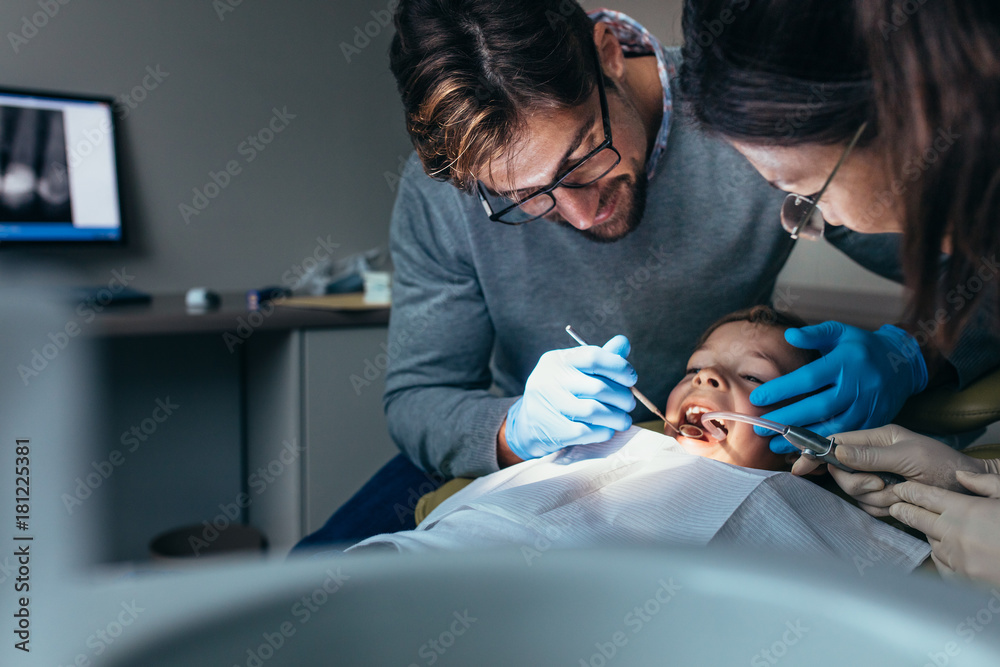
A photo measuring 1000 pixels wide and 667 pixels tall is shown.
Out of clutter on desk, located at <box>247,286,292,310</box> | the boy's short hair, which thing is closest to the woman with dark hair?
the boy's short hair

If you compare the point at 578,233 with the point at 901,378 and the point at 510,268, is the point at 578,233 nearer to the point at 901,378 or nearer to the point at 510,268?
the point at 510,268

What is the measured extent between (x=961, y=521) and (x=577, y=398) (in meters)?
0.34

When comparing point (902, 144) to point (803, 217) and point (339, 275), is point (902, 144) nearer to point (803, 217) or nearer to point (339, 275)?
point (803, 217)

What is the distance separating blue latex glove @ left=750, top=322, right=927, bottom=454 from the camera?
68cm

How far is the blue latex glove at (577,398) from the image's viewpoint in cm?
67

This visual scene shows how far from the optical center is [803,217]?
69cm

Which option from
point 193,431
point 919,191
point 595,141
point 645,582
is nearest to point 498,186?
point 595,141

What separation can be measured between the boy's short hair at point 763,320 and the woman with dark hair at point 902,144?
103 mm

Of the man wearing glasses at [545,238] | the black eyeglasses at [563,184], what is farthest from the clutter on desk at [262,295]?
the black eyeglasses at [563,184]

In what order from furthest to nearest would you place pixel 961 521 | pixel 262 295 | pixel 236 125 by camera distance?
pixel 262 295 → pixel 236 125 → pixel 961 521

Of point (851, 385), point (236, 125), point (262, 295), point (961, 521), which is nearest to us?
point (961, 521)

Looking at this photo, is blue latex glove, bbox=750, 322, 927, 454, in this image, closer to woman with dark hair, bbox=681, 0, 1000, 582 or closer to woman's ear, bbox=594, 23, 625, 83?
woman with dark hair, bbox=681, 0, 1000, 582

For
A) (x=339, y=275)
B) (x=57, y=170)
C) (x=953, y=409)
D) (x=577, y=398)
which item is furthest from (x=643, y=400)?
(x=57, y=170)

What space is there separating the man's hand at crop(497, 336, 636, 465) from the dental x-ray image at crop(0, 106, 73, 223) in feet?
4.22
